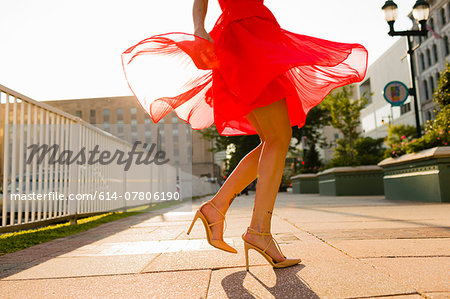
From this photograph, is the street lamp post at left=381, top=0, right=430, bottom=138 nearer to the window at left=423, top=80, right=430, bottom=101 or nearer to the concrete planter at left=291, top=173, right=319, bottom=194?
the concrete planter at left=291, top=173, right=319, bottom=194

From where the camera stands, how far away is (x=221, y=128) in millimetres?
2699

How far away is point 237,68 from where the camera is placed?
81.0 inches

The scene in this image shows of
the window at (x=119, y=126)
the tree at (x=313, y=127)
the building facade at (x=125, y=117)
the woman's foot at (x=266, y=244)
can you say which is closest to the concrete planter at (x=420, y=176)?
the woman's foot at (x=266, y=244)

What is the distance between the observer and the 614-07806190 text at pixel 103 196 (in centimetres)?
402

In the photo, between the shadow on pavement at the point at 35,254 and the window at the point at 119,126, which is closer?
the shadow on pavement at the point at 35,254

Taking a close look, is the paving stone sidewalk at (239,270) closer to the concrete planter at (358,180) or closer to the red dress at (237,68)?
the red dress at (237,68)

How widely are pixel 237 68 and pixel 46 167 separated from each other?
10.8 feet

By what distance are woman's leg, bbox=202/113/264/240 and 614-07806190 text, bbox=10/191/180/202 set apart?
2595 mm

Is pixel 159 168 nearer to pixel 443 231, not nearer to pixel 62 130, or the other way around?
pixel 62 130

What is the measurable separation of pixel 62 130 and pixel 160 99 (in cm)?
300

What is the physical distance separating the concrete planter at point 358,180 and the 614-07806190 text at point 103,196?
569cm

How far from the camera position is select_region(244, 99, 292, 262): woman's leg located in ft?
6.38

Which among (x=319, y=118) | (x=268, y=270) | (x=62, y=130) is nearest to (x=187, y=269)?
(x=268, y=270)

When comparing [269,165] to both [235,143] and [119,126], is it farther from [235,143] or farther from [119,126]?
[119,126]
